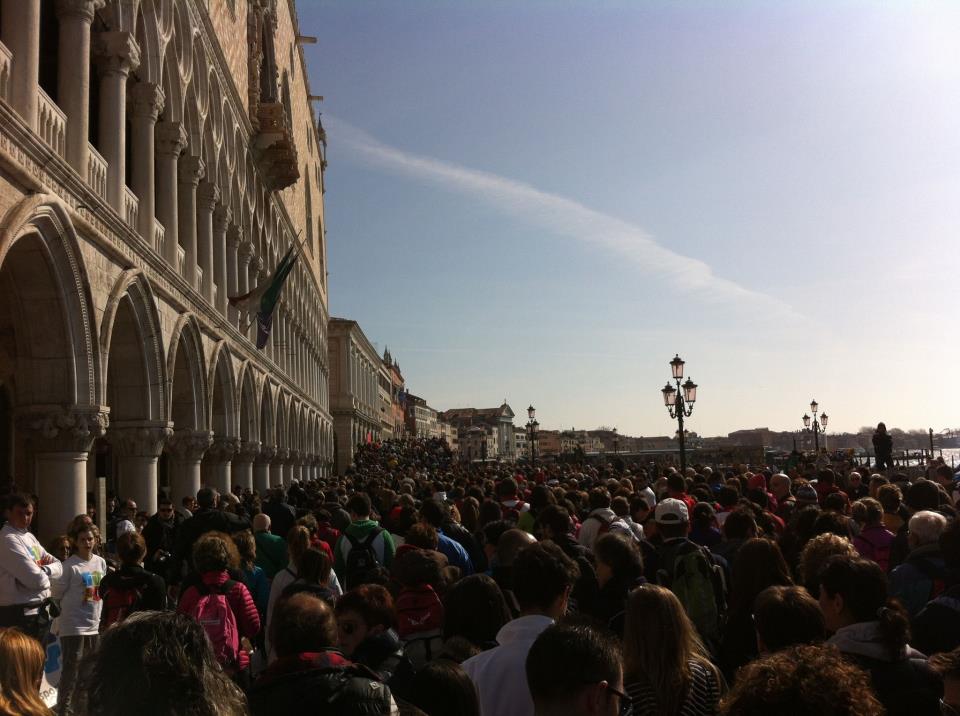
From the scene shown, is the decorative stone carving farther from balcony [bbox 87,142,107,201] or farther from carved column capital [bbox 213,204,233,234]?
carved column capital [bbox 213,204,233,234]

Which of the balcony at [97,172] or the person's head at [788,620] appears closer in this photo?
the person's head at [788,620]

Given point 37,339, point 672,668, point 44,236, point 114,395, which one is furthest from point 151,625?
point 114,395

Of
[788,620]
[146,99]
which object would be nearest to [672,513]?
[788,620]

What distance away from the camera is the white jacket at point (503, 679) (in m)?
3.51

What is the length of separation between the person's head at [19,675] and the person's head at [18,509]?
501 centimetres

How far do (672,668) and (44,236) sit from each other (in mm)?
9587

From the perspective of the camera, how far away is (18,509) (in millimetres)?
7152

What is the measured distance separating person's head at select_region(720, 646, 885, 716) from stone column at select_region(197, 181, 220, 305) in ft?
64.4

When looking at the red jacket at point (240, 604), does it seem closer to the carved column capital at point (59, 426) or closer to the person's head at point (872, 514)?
the person's head at point (872, 514)

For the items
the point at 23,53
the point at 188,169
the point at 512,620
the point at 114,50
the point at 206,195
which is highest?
the point at 114,50

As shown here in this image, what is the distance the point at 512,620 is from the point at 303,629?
1.32 metres

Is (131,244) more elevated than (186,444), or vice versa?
(131,244)

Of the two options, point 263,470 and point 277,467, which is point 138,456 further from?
point 277,467

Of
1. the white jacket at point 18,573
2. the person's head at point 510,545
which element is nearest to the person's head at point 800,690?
the person's head at point 510,545
